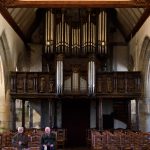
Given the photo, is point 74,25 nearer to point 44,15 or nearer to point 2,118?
point 44,15

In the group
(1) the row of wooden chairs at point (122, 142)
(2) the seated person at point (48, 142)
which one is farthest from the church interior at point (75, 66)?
(2) the seated person at point (48, 142)

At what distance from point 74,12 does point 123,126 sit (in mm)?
6962

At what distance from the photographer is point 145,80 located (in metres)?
20.4

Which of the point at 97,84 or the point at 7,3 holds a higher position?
the point at 7,3

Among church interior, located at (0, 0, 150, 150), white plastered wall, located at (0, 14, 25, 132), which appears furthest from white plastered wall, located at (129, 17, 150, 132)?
white plastered wall, located at (0, 14, 25, 132)

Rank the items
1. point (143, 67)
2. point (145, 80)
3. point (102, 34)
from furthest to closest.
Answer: point (102, 34) < point (143, 67) < point (145, 80)

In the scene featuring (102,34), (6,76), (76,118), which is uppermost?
(102,34)

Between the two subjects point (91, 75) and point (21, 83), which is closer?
point (91, 75)

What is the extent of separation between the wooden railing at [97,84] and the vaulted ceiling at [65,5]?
2.48 metres

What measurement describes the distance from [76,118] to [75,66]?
5184mm

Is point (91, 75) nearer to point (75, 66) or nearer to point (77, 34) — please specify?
point (75, 66)

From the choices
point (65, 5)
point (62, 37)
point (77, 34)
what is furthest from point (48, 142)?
point (77, 34)

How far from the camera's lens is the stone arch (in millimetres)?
20378

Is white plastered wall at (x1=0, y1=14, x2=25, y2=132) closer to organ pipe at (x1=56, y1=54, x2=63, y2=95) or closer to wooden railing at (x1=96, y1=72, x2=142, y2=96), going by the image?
organ pipe at (x1=56, y1=54, x2=63, y2=95)
